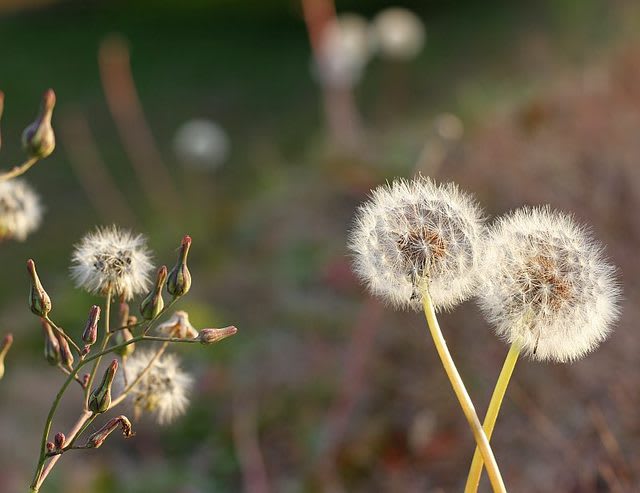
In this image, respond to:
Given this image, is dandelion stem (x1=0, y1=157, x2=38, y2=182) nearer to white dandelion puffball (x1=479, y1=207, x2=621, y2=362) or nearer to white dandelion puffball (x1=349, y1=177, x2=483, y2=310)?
white dandelion puffball (x1=349, y1=177, x2=483, y2=310)

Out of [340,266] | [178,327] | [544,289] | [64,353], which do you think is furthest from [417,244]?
A: [340,266]


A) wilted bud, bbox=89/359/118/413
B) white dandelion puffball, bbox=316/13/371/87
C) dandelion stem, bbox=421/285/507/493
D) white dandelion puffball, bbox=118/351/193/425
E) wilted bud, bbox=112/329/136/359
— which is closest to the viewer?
dandelion stem, bbox=421/285/507/493

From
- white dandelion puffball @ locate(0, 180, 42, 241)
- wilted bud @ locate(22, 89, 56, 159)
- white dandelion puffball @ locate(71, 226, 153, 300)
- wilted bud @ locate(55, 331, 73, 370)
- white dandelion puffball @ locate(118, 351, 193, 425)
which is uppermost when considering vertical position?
white dandelion puffball @ locate(0, 180, 42, 241)

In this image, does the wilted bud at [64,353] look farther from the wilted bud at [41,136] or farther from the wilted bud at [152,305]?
the wilted bud at [41,136]

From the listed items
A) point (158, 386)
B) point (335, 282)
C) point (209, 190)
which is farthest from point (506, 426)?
point (209, 190)

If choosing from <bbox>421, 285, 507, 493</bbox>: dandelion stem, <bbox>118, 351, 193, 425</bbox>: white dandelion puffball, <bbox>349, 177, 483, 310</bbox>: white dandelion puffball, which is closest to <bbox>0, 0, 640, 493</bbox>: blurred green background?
<bbox>349, 177, 483, 310</bbox>: white dandelion puffball

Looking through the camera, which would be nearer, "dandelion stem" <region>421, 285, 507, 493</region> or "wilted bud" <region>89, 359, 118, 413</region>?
"dandelion stem" <region>421, 285, 507, 493</region>

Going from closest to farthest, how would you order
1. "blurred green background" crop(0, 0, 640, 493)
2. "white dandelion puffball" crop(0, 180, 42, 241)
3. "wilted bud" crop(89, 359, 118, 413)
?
1. "wilted bud" crop(89, 359, 118, 413)
2. "white dandelion puffball" crop(0, 180, 42, 241)
3. "blurred green background" crop(0, 0, 640, 493)
